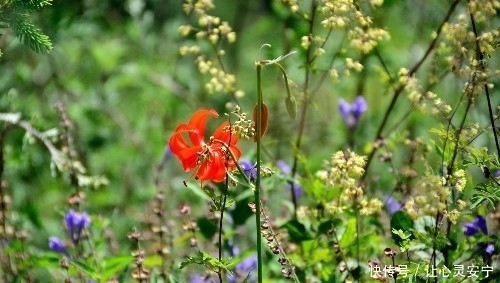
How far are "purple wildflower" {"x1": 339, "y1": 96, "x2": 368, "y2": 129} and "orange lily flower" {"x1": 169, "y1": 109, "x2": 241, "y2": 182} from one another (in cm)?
111

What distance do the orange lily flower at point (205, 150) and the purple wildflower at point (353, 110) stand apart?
1.11 metres

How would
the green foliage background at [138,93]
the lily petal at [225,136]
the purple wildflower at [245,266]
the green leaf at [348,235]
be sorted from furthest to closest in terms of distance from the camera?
the green foliage background at [138,93]
the purple wildflower at [245,266]
the green leaf at [348,235]
the lily petal at [225,136]

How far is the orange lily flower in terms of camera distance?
2.16m

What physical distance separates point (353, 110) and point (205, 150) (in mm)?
1282

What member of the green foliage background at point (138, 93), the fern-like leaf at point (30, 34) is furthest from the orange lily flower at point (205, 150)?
the green foliage background at point (138, 93)

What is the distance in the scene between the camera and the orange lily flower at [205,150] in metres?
2.16

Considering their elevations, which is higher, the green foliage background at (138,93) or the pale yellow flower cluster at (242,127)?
the green foliage background at (138,93)

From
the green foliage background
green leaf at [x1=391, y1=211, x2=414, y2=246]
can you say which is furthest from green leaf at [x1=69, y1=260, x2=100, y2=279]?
the green foliage background

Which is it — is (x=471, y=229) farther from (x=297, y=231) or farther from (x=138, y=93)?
(x=138, y=93)

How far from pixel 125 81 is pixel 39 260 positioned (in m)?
2.06

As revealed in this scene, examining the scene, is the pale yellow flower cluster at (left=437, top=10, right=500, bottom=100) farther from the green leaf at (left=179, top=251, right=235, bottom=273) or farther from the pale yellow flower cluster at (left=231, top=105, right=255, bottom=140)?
the green leaf at (left=179, top=251, right=235, bottom=273)

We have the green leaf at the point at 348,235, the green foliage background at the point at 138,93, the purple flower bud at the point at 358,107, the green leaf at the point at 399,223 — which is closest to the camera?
the green leaf at the point at 399,223

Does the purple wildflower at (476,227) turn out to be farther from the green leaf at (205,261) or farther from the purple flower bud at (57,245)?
the purple flower bud at (57,245)

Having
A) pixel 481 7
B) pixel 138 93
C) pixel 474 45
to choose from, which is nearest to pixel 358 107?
pixel 474 45
